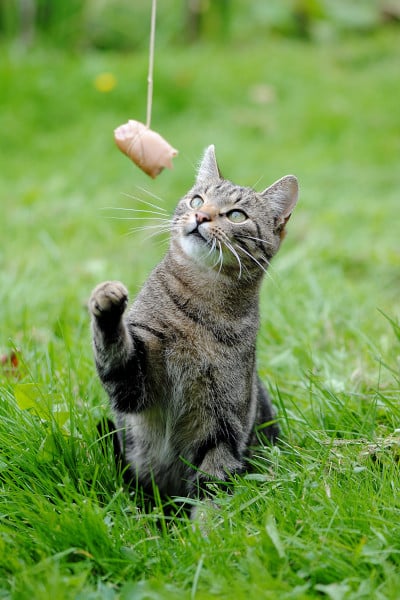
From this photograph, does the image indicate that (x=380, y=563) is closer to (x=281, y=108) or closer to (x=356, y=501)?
(x=356, y=501)

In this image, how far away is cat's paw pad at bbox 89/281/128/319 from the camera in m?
2.42

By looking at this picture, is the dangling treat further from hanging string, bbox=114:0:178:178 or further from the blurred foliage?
the blurred foliage

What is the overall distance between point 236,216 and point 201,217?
0.21 meters

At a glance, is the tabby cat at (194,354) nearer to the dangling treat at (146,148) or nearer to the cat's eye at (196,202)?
the cat's eye at (196,202)

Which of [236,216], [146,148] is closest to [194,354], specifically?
[236,216]

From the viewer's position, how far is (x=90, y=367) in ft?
10.8

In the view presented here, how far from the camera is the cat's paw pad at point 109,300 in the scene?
2.42 metres

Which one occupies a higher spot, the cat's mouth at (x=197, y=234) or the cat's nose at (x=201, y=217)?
the cat's nose at (x=201, y=217)

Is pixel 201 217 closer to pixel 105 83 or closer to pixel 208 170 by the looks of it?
pixel 208 170

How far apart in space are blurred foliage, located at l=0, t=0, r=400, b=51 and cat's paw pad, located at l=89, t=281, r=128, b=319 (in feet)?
26.8

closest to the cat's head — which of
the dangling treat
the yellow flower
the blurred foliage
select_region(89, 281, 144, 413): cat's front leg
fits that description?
the dangling treat

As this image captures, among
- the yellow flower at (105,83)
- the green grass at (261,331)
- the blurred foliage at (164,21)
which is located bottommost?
the green grass at (261,331)

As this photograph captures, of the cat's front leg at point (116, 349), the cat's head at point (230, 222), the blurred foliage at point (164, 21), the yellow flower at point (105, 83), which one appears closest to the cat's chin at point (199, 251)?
the cat's head at point (230, 222)

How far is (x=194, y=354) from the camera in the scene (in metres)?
2.74
